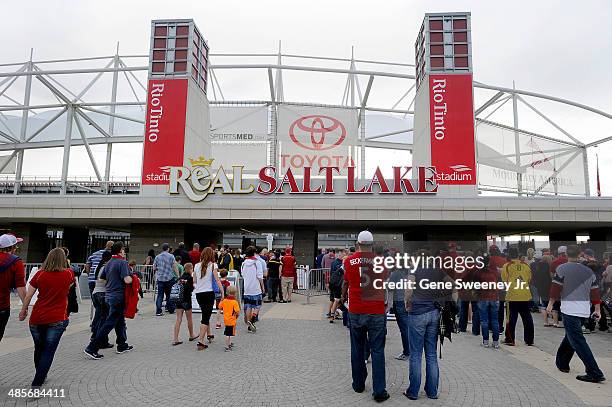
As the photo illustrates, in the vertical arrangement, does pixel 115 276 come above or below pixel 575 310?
above

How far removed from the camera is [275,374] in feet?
19.4

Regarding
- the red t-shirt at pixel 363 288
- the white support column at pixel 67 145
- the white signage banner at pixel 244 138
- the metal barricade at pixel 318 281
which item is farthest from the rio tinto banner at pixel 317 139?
the red t-shirt at pixel 363 288

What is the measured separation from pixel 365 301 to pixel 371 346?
1.85ft

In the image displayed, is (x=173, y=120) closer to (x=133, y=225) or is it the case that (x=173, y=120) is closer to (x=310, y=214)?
(x=133, y=225)

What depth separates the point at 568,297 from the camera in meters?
5.93

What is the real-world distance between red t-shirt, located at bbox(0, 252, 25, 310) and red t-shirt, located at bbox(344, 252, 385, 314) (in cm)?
432

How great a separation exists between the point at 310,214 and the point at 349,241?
1551 inches

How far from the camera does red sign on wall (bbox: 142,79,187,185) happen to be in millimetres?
23734

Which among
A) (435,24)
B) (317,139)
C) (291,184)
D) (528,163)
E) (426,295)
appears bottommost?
(426,295)

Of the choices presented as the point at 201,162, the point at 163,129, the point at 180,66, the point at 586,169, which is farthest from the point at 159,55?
the point at 586,169

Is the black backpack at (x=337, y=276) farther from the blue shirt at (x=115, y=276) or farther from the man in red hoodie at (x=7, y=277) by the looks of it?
the man in red hoodie at (x=7, y=277)

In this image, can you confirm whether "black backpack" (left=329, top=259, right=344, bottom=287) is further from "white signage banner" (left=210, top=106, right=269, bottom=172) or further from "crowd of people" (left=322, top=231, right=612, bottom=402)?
"white signage banner" (left=210, top=106, right=269, bottom=172)

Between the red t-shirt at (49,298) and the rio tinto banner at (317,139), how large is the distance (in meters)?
31.7

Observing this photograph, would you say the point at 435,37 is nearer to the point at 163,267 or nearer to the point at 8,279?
the point at 163,267
